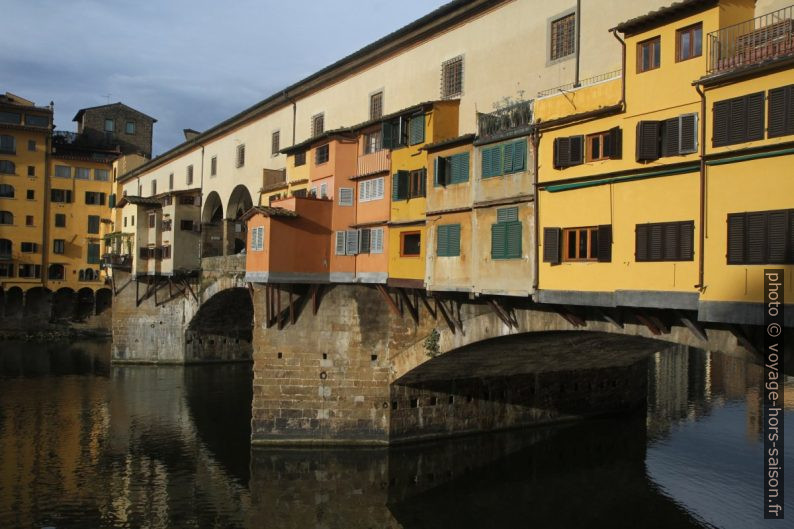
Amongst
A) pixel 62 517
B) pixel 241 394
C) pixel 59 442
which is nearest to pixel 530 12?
pixel 62 517

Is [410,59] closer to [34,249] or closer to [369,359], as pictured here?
[369,359]

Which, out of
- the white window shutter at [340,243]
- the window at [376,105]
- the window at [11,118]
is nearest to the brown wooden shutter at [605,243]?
the white window shutter at [340,243]

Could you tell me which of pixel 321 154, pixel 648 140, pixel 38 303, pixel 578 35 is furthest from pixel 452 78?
pixel 38 303

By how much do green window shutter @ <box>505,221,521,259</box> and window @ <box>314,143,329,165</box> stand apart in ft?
39.0

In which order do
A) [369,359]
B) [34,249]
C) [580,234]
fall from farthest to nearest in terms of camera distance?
[34,249] < [369,359] < [580,234]

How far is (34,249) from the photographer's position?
230ft

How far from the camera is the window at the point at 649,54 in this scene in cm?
1546

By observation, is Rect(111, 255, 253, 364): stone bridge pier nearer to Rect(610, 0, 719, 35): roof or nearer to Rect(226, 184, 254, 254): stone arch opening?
Rect(226, 184, 254, 254): stone arch opening

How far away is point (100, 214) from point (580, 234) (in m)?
69.1

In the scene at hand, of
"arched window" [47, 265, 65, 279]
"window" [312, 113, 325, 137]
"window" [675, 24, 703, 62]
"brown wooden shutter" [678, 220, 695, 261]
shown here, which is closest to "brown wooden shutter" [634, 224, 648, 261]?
"brown wooden shutter" [678, 220, 695, 261]

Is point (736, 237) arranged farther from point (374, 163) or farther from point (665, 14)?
point (374, 163)

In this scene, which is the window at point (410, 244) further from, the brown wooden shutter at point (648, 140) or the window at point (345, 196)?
the brown wooden shutter at point (648, 140)

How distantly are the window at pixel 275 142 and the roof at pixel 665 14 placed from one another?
85.3 feet

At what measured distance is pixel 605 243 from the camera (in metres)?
16.5
